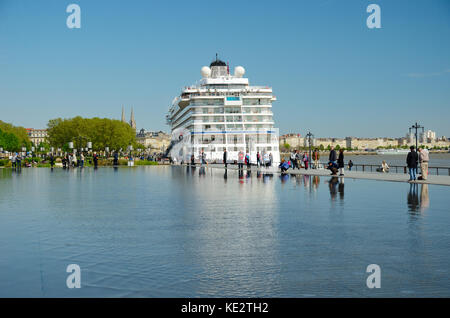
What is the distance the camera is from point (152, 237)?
8625mm

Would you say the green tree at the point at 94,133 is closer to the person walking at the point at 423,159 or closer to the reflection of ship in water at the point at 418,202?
the person walking at the point at 423,159

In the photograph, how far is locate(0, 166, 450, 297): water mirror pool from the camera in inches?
212

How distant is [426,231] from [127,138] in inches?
4282

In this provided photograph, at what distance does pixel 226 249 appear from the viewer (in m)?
7.48

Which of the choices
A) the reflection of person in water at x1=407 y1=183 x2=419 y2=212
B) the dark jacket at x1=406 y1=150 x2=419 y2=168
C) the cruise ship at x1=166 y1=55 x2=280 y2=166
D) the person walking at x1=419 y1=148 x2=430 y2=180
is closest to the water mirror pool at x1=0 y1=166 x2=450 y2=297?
the reflection of person in water at x1=407 y1=183 x2=419 y2=212

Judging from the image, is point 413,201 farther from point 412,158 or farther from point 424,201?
point 412,158

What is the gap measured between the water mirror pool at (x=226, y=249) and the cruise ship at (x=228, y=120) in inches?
2237

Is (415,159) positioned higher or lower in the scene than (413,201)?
higher

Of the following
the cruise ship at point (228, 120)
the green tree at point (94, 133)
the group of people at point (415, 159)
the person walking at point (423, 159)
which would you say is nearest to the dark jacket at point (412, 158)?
the group of people at point (415, 159)

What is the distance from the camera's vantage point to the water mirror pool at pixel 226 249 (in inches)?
212

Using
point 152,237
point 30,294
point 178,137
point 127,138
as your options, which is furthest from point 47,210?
point 127,138

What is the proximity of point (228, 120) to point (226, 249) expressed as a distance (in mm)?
66485

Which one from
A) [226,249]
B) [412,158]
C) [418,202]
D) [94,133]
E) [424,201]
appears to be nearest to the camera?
[226,249]

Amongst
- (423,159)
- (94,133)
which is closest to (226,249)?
(423,159)
